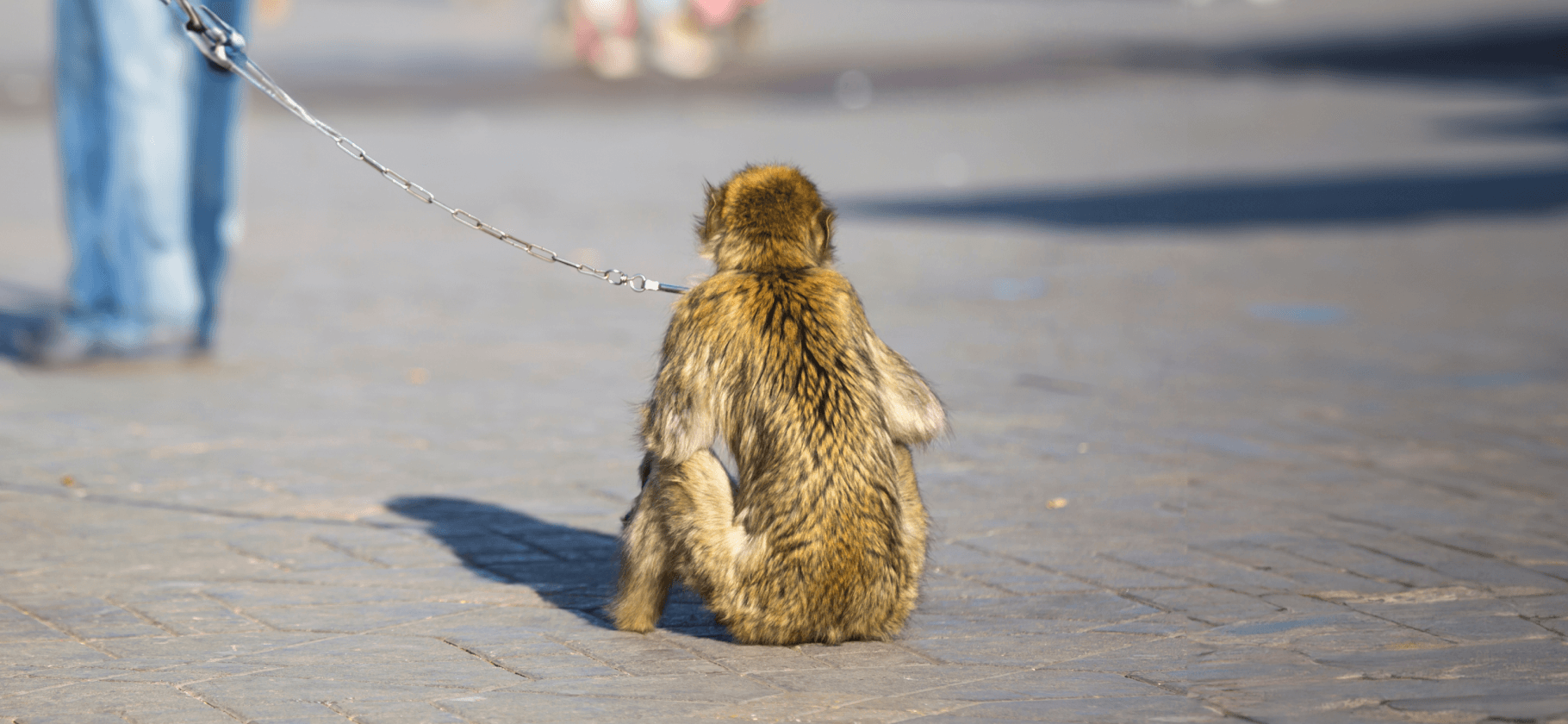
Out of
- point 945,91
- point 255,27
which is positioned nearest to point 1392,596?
point 945,91

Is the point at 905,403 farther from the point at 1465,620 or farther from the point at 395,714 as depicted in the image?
the point at 1465,620

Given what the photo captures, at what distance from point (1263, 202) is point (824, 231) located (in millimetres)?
11688

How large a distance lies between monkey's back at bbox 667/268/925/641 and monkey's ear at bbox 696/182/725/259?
126 millimetres

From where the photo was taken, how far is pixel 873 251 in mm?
13133

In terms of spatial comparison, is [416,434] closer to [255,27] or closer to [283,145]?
[283,145]

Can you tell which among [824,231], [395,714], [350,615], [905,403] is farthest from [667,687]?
[824,231]

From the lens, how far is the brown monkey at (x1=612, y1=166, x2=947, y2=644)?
4.48m

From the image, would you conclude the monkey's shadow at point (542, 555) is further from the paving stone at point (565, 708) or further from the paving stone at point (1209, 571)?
the paving stone at point (1209, 571)

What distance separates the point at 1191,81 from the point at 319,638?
25.4 m

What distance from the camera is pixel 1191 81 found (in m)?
28.5

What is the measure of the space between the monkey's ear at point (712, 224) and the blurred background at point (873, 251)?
1634 mm

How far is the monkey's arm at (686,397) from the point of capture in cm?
454

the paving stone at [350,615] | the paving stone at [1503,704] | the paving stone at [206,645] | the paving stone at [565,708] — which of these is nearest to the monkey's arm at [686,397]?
the paving stone at [565,708]

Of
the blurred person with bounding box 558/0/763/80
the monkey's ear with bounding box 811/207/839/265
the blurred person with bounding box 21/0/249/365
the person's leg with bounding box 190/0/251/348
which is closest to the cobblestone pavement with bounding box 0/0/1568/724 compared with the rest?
the blurred person with bounding box 21/0/249/365
